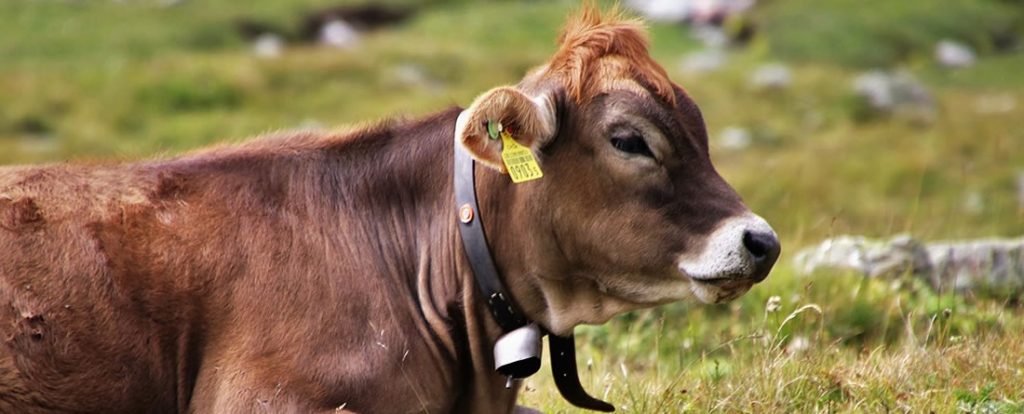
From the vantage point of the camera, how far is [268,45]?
3794 cm

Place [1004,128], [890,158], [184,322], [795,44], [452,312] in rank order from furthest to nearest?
[795,44] < [1004,128] < [890,158] < [452,312] < [184,322]

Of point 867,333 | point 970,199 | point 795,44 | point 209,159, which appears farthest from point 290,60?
point 209,159

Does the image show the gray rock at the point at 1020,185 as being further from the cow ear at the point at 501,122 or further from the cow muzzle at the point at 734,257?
the cow ear at the point at 501,122

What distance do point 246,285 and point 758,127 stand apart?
24.1 metres

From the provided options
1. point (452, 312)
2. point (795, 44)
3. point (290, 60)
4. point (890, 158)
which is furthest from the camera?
point (795, 44)

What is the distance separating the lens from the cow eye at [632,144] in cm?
643

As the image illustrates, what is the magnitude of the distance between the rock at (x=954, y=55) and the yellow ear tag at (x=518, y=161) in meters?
32.3

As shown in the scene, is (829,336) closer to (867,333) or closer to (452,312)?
(867,333)

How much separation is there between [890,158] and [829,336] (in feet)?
50.2

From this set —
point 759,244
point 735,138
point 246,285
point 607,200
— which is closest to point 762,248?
point 759,244

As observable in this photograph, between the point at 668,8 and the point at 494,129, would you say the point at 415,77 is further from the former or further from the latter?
the point at 494,129

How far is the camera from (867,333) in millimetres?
10062

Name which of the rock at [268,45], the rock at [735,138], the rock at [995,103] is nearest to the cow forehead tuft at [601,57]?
the rock at [735,138]

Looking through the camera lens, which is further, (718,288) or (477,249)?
(477,249)
